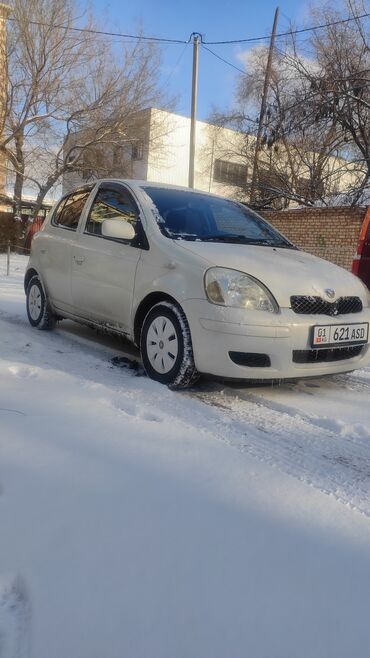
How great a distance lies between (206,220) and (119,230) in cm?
75

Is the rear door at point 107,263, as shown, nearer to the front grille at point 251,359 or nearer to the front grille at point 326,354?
the front grille at point 251,359

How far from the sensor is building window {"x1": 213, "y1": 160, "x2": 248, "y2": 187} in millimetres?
26456

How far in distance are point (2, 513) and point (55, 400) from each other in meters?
1.20

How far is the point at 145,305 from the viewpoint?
3.81 metres

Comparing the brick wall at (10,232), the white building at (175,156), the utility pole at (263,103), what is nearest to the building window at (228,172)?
the white building at (175,156)

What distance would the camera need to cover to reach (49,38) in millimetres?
19219

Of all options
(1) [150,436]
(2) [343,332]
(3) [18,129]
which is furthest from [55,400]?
(3) [18,129]

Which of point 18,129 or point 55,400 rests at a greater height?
point 18,129

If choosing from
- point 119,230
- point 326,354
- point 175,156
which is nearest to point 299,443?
point 326,354

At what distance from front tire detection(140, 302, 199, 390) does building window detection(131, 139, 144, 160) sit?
20780 mm

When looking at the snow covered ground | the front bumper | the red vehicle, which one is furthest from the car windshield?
the red vehicle

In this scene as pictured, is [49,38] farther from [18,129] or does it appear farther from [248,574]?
[248,574]

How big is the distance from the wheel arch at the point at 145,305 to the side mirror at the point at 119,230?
0.52m

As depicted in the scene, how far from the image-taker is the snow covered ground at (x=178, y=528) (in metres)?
1.41
